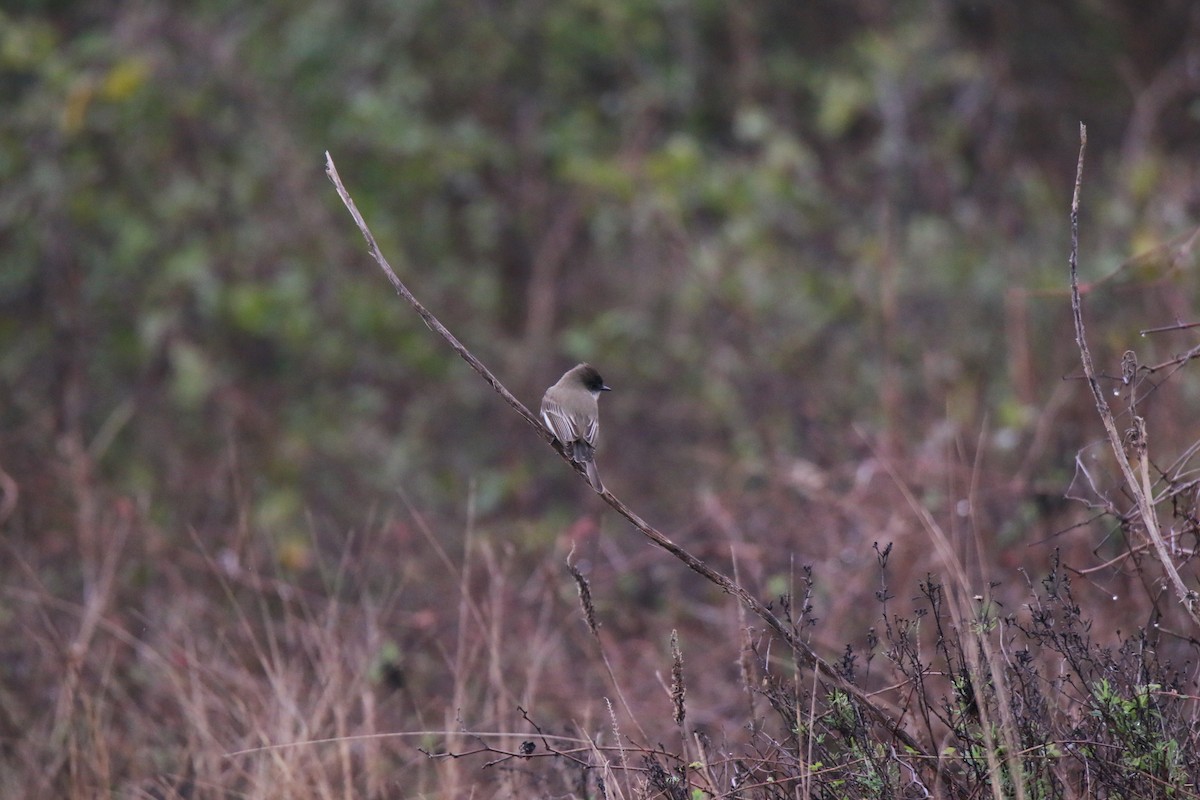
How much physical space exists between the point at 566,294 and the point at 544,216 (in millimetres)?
606

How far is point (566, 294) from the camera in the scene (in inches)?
→ 418

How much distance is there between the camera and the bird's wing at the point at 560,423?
4.55 meters

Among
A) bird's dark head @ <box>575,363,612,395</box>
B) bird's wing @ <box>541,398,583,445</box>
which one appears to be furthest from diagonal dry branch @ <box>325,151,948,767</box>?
bird's dark head @ <box>575,363,612,395</box>

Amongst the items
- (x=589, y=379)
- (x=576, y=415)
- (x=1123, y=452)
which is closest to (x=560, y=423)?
(x=576, y=415)

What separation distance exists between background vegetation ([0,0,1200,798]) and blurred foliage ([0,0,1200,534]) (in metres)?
0.03

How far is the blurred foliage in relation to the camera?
28.8ft

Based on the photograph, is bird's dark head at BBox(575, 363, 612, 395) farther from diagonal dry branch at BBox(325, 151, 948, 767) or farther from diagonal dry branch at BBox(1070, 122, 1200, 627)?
diagonal dry branch at BBox(1070, 122, 1200, 627)

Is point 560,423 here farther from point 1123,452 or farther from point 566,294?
point 566,294

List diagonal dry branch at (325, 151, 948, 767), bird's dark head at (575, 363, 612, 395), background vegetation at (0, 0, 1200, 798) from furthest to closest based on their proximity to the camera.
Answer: background vegetation at (0, 0, 1200, 798), bird's dark head at (575, 363, 612, 395), diagonal dry branch at (325, 151, 948, 767)

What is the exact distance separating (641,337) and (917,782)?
7.18 meters

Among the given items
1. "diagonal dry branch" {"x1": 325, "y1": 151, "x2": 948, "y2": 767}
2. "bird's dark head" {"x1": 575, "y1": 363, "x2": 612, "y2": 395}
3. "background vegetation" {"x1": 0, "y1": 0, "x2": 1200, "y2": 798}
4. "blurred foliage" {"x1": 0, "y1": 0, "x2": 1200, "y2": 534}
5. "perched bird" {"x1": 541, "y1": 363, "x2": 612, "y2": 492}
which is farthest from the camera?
"blurred foliage" {"x1": 0, "y1": 0, "x2": 1200, "y2": 534}

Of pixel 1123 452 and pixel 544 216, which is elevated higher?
pixel 544 216

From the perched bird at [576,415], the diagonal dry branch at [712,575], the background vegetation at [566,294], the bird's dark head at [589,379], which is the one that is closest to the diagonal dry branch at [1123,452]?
the diagonal dry branch at [712,575]

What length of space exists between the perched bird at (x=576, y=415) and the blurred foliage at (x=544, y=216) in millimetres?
2733
